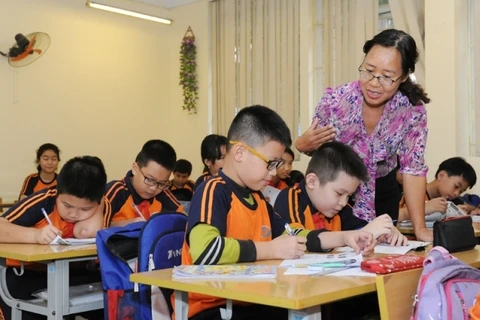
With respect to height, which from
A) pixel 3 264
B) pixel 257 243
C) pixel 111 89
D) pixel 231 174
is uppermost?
pixel 111 89

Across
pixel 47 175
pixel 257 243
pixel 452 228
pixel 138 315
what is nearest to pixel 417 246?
pixel 452 228

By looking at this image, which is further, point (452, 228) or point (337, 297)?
point (452, 228)

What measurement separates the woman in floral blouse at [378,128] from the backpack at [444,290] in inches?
37.5

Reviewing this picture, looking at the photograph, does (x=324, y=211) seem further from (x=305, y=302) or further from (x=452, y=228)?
(x=305, y=302)

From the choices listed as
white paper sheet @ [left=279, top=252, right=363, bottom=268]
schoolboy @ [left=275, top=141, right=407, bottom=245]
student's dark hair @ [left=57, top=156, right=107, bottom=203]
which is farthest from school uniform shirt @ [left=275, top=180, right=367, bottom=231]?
student's dark hair @ [left=57, top=156, right=107, bottom=203]

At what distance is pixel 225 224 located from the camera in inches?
71.7

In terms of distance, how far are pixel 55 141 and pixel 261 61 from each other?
2.50 m

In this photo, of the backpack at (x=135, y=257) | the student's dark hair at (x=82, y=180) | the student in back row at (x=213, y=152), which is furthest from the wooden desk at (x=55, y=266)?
the student in back row at (x=213, y=152)

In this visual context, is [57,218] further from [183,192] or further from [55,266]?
[183,192]

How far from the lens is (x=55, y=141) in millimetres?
6805

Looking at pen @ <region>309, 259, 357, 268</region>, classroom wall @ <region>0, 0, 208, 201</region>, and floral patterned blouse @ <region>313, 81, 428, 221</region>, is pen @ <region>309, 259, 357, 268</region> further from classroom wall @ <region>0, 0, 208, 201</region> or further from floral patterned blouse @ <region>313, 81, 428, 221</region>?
classroom wall @ <region>0, 0, 208, 201</region>

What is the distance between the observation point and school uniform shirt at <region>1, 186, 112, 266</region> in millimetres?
2545

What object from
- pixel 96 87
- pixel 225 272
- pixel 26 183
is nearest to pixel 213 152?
pixel 26 183

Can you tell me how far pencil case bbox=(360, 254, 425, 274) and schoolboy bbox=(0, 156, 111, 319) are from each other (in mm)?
1366
